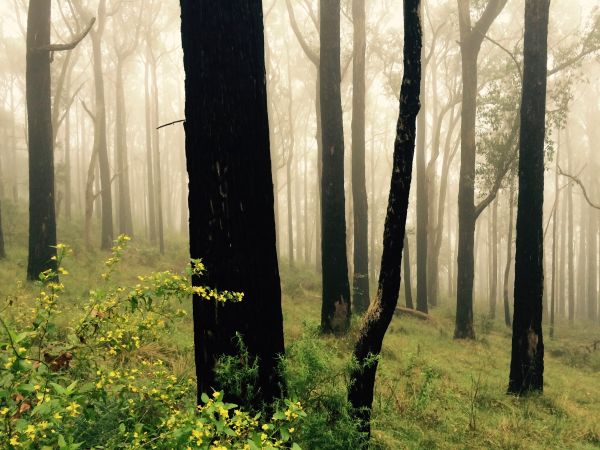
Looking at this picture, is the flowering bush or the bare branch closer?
the flowering bush

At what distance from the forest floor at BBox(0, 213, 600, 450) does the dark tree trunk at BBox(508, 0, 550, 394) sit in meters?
0.51

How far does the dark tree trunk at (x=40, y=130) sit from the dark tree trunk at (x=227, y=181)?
831 cm

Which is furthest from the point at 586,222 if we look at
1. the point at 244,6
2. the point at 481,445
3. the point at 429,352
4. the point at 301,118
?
the point at 244,6

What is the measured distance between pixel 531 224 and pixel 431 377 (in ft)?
12.6

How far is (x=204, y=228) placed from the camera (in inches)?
125

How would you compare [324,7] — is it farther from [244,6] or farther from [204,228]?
[204,228]

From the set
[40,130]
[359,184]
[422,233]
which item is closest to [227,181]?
[40,130]

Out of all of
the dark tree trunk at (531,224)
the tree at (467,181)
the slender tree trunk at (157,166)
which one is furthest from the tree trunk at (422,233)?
the slender tree trunk at (157,166)

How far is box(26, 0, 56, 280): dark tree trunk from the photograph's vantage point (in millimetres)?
10109

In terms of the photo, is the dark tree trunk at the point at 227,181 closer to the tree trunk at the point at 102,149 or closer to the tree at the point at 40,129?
the tree at the point at 40,129

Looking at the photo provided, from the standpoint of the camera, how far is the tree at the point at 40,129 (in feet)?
33.1

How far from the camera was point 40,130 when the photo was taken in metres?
10.5

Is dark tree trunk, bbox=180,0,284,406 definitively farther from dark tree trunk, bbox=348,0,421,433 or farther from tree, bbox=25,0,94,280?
tree, bbox=25,0,94,280

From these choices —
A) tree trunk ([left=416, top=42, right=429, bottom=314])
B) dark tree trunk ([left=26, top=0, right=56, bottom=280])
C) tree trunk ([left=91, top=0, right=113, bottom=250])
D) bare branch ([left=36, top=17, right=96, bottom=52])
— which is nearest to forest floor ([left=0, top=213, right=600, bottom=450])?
tree trunk ([left=416, top=42, right=429, bottom=314])
